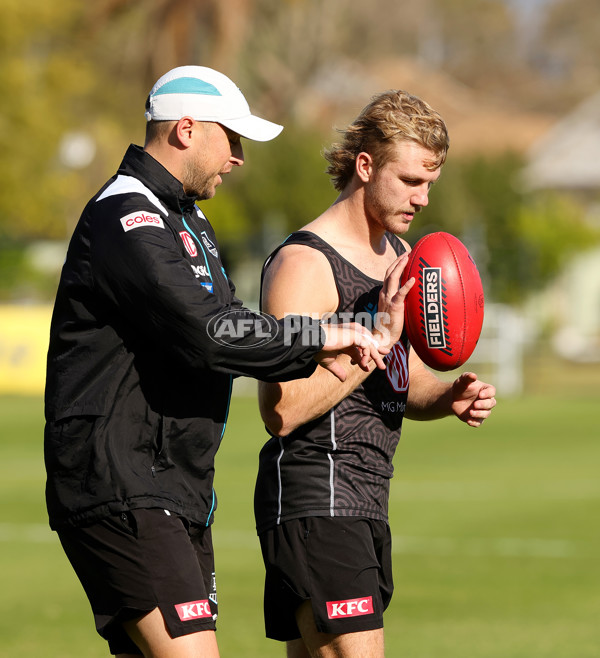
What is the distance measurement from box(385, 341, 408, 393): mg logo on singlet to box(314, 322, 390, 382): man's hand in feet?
2.26

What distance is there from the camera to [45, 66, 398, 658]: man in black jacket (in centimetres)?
409

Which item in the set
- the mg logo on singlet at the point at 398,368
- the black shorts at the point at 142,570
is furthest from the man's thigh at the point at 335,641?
the mg logo on singlet at the point at 398,368

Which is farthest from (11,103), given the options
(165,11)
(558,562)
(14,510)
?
(558,562)

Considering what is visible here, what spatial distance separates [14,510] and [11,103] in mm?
22815

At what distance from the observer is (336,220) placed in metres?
5.04

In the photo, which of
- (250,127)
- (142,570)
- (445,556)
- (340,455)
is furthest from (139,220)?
(445,556)

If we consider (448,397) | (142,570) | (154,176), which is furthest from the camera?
(448,397)

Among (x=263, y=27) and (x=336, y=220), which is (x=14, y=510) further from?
(x=263, y=27)

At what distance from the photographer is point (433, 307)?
4965mm

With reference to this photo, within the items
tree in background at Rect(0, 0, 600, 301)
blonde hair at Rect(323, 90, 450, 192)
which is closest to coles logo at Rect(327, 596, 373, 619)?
blonde hair at Rect(323, 90, 450, 192)

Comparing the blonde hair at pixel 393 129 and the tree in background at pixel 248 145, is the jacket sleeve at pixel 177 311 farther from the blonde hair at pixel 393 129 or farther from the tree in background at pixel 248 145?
the tree in background at pixel 248 145

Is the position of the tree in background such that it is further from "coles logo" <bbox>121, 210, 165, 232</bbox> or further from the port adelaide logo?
"coles logo" <bbox>121, 210, 165, 232</bbox>

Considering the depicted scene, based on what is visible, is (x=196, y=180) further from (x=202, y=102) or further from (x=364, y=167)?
(x=364, y=167)

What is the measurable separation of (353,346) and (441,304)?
0.82 metres
